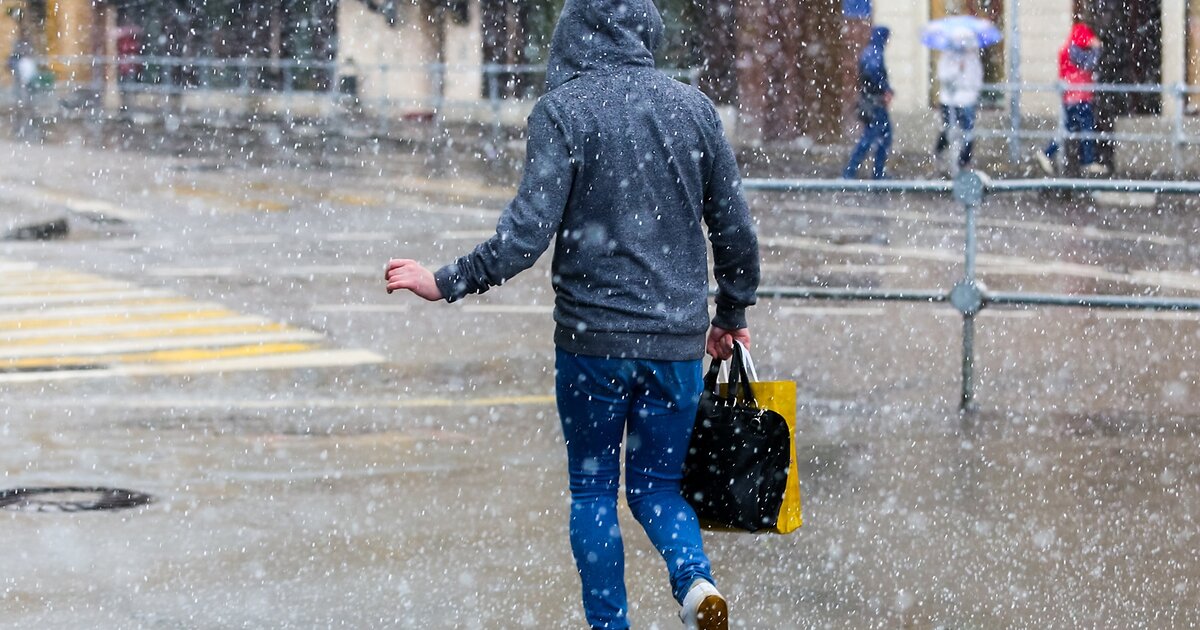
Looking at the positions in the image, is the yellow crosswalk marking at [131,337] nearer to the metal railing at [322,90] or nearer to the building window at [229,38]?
the metal railing at [322,90]

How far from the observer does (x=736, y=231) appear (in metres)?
5.04

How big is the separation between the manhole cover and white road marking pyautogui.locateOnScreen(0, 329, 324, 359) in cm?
357

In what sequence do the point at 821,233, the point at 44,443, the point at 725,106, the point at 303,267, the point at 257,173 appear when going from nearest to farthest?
the point at 44,443
the point at 303,267
the point at 821,233
the point at 257,173
the point at 725,106

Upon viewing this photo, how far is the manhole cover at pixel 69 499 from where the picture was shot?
23.3 feet

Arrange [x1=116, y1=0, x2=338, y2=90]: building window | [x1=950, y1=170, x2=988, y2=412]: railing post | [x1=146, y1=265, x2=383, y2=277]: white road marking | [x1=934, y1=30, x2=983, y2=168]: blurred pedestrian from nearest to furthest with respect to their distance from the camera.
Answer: [x1=950, y1=170, x2=988, y2=412]: railing post
[x1=146, y1=265, x2=383, y2=277]: white road marking
[x1=934, y1=30, x2=983, y2=168]: blurred pedestrian
[x1=116, y1=0, x2=338, y2=90]: building window

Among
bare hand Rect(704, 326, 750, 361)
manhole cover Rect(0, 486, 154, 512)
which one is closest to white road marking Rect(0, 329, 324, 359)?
manhole cover Rect(0, 486, 154, 512)

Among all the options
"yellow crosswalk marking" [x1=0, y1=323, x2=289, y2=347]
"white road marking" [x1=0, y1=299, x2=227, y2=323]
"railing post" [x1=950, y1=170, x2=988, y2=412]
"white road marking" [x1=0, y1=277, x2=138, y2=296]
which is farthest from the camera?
"white road marking" [x1=0, y1=277, x2=138, y2=296]

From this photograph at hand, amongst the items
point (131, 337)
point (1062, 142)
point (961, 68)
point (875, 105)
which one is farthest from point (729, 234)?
point (961, 68)

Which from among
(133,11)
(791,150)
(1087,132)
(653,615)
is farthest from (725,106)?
(653,615)

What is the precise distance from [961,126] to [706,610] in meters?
20.2

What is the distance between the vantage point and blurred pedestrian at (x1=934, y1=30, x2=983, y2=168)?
78.9 feet

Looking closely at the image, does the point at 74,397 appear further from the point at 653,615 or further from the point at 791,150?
the point at 791,150

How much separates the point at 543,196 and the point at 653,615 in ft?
4.72

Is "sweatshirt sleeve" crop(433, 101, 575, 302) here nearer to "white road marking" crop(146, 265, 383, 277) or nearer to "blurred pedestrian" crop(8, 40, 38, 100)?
"white road marking" crop(146, 265, 383, 277)
